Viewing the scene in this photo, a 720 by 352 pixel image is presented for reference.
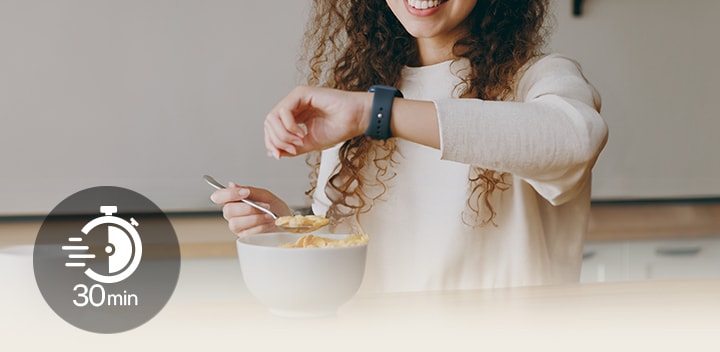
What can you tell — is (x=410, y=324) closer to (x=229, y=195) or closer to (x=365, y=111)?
(x=365, y=111)

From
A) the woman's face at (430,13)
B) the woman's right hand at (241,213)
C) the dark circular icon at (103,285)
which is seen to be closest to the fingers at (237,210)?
the woman's right hand at (241,213)

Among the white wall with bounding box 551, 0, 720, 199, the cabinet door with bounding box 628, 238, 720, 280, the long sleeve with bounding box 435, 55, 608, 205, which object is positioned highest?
the long sleeve with bounding box 435, 55, 608, 205

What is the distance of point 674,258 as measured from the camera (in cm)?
254

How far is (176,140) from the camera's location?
7.52 ft

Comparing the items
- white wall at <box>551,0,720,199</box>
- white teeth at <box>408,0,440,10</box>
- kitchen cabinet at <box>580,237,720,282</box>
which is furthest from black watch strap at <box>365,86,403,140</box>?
white wall at <box>551,0,720,199</box>

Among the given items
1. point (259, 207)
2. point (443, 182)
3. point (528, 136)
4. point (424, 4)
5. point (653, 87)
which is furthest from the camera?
point (653, 87)

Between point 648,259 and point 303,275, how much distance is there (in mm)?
2033

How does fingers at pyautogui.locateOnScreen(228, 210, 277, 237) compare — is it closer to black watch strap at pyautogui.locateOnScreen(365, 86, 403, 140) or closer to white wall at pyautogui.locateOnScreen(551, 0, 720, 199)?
black watch strap at pyautogui.locateOnScreen(365, 86, 403, 140)

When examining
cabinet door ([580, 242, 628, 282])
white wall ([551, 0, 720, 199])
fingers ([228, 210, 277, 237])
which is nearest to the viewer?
fingers ([228, 210, 277, 237])

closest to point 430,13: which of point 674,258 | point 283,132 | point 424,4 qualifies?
point 424,4

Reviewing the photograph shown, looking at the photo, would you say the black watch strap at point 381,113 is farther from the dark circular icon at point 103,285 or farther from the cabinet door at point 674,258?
the cabinet door at point 674,258

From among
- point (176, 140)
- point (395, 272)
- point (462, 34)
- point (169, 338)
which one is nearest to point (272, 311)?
point (169, 338)

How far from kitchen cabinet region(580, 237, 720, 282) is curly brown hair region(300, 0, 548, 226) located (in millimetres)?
1275

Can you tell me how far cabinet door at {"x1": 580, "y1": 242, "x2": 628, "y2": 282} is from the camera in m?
2.46
